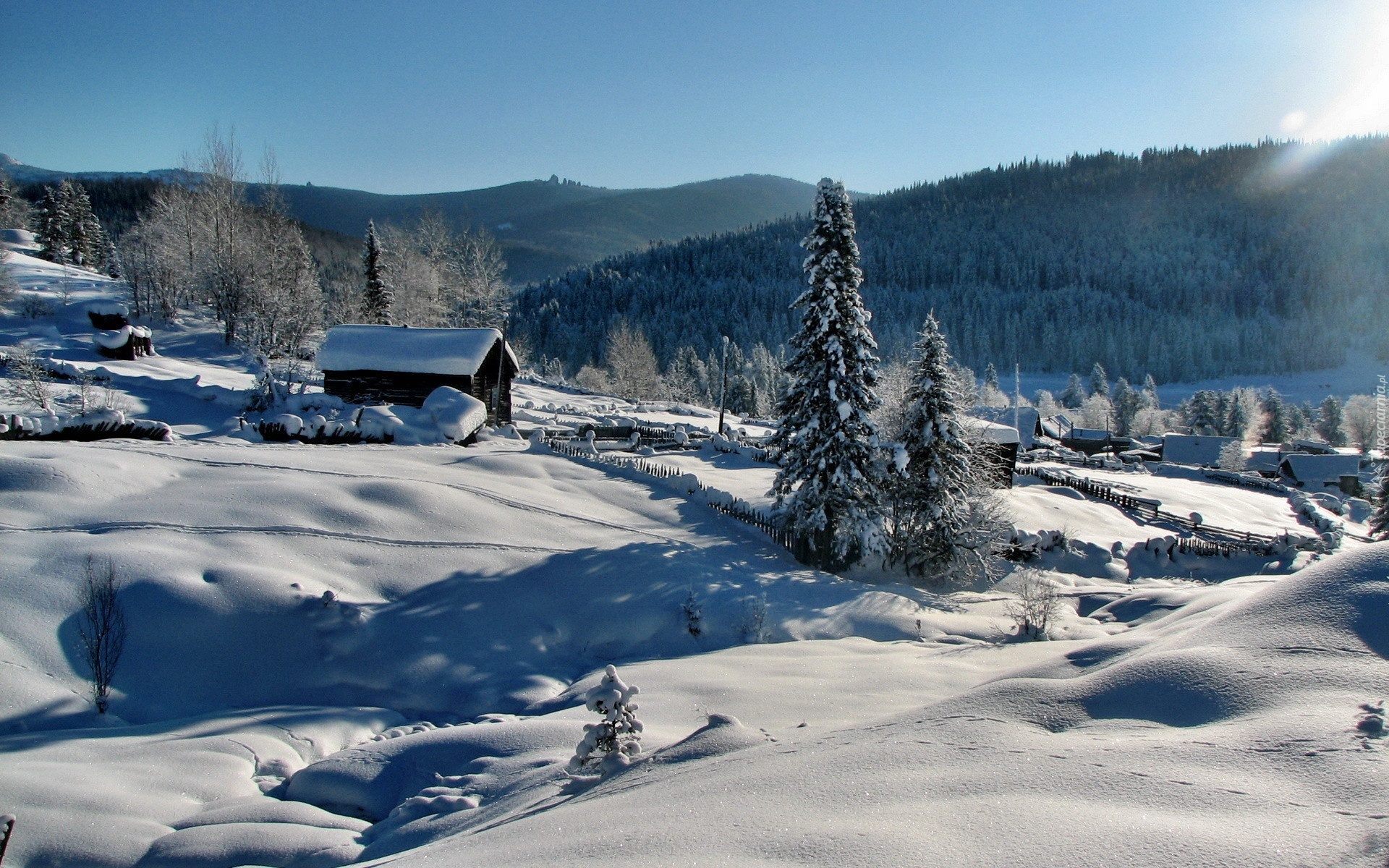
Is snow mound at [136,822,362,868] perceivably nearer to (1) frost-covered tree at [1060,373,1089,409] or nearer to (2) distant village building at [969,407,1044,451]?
(2) distant village building at [969,407,1044,451]

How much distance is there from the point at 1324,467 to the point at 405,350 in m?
74.0

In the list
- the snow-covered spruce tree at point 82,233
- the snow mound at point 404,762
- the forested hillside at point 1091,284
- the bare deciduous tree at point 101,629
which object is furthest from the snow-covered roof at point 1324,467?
the snow-covered spruce tree at point 82,233

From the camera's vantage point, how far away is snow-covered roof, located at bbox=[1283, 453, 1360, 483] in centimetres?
5838

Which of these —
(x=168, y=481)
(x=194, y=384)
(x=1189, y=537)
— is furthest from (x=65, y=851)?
(x=1189, y=537)

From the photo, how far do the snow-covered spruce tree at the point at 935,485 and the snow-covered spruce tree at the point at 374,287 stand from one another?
41322 millimetres

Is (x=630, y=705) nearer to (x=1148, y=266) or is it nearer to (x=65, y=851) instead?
(x=65, y=851)

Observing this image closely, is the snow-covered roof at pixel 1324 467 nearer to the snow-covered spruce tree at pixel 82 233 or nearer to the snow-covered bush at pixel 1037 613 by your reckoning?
the snow-covered bush at pixel 1037 613

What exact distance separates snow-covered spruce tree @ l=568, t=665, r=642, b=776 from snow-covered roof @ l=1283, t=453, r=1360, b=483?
76032 mm

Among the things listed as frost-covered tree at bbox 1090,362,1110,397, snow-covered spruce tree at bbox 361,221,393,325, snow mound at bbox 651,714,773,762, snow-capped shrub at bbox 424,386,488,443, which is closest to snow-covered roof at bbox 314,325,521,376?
snow-capped shrub at bbox 424,386,488,443

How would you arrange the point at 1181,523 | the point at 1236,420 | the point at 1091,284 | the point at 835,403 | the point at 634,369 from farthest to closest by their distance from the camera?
1. the point at 1091,284
2. the point at 1236,420
3. the point at 634,369
4. the point at 1181,523
5. the point at 835,403

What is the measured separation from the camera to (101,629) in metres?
9.17

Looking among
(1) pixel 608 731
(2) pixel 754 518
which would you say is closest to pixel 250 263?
(2) pixel 754 518

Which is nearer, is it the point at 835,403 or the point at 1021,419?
the point at 835,403

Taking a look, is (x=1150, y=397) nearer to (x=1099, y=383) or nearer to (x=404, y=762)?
(x=1099, y=383)
